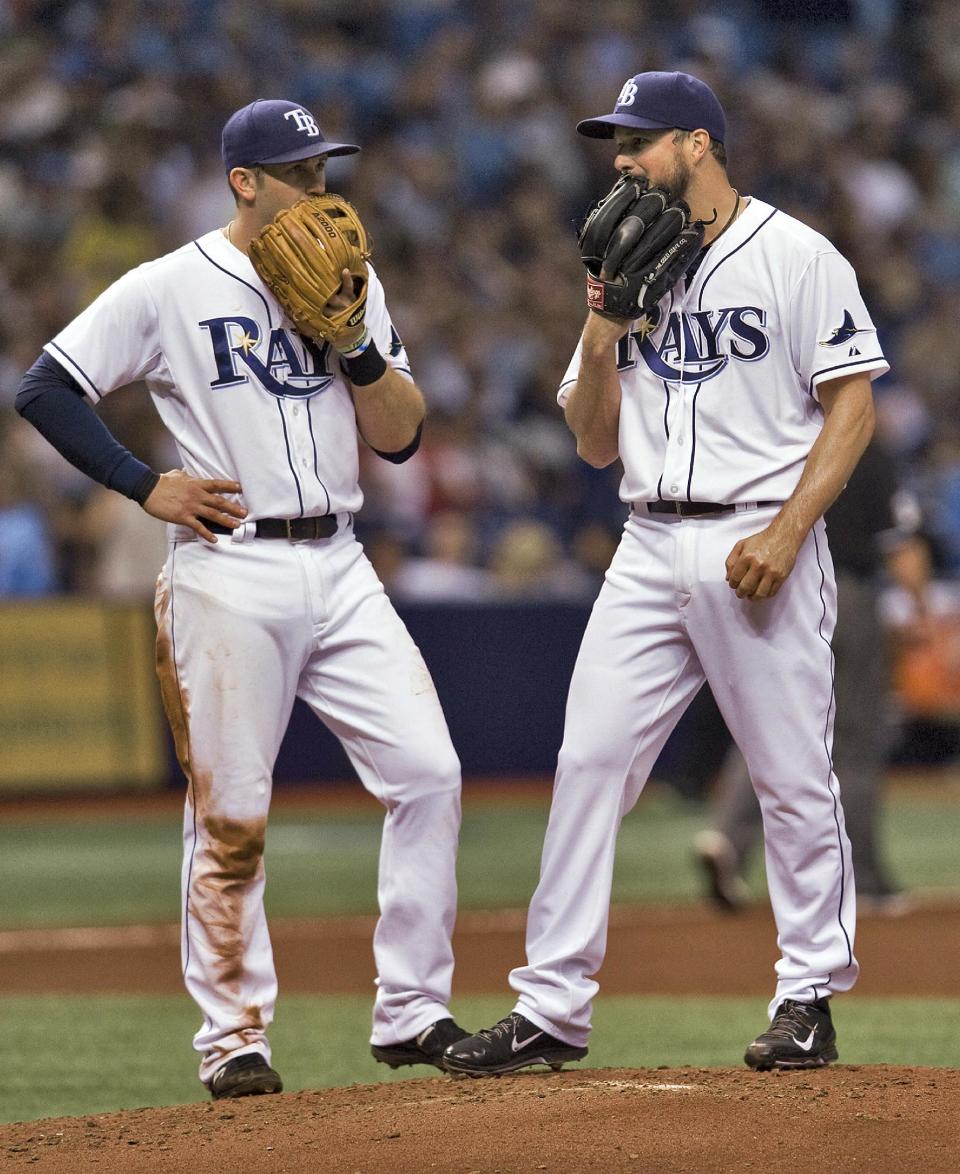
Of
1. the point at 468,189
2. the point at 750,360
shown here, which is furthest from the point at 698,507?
the point at 468,189

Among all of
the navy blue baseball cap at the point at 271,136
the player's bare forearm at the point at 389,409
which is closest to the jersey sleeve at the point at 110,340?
the navy blue baseball cap at the point at 271,136

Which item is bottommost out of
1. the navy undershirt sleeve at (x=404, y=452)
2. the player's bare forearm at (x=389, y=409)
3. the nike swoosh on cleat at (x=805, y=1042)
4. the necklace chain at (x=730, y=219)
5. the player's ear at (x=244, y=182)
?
the nike swoosh on cleat at (x=805, y=1042)

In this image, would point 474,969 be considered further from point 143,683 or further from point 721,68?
point 721,68

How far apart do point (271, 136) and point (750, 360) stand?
4.25 ft

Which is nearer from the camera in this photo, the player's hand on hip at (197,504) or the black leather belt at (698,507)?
the black leather belt at (698,507)

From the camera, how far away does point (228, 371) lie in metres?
4.81

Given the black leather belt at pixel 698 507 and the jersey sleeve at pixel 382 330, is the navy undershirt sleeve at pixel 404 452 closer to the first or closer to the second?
the jersey sleeve at pixel 382 330

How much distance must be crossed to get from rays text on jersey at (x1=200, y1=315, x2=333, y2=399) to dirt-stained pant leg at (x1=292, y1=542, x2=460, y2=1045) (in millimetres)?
409

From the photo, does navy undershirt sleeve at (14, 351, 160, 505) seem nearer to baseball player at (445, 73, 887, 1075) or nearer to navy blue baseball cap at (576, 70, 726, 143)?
baseball player at (445, 73, 887, 1075)

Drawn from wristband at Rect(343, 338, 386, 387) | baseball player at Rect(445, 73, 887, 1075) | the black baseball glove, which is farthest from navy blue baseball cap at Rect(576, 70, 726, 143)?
wristband at Rect(343, 338, 386, 387)

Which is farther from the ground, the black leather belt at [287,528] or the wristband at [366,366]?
the wristband at [366,366]

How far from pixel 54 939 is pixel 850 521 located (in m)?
3.82

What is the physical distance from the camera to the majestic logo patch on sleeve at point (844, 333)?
460 cm

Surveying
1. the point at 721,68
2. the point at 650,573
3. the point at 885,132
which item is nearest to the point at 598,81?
the point at 721,68
